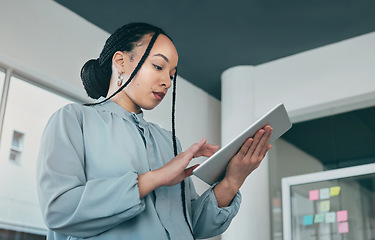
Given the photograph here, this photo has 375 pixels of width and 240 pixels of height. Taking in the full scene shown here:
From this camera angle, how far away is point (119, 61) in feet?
4.05

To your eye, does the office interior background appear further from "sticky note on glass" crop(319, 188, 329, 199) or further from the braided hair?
the braided hair

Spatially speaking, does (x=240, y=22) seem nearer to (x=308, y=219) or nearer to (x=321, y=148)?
(x=321, y=148)

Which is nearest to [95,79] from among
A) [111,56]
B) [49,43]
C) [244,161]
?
[111,56]

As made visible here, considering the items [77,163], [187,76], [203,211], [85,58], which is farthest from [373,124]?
[77,163]

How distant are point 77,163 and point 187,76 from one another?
3.23m

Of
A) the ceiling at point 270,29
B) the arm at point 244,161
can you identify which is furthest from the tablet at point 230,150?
the ceiling at point 270,29

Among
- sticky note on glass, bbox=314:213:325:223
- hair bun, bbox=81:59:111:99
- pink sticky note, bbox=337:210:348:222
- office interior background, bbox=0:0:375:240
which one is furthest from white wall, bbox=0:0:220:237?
hair bun, bbox=81:59:111:99

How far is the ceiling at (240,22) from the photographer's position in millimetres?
3299

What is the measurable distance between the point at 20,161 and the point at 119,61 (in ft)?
5.79

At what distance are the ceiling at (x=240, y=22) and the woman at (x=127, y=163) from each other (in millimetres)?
2127

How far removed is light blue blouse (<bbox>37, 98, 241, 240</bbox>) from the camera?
3.02 ft

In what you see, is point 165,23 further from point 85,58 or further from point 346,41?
point 346,41

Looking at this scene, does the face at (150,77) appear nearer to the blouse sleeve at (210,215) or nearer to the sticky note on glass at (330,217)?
the blouse sleeve at (210,215)

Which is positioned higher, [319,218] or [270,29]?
[270,29]
